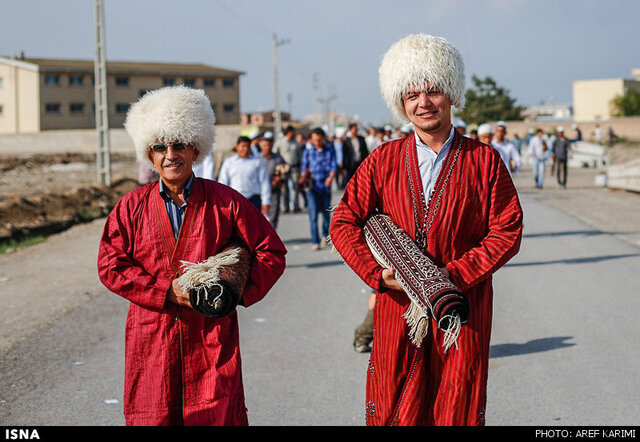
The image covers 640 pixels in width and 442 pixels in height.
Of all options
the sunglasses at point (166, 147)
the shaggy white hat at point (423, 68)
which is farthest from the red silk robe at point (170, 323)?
the shaggy white hat at point (423, 68)

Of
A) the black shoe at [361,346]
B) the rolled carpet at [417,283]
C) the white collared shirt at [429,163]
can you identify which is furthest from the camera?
the black shoe at [361,346]

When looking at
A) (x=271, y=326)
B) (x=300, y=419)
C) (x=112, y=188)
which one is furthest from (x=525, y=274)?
(x=112, y=188)

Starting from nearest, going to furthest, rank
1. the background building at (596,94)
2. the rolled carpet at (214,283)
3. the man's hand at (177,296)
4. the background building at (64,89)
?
the rolled carpet at (214,283) < the man's hand at (177,296) < the background building at (64,89) < the background building at (596,94)

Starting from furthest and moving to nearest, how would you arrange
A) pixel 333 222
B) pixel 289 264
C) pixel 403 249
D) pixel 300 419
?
pixel 289 264 < pixel 300 419 < pixel 333 222 < pixel 403 249

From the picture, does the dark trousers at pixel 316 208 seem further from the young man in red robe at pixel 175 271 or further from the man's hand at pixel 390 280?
the man's hand at pixel 390 280

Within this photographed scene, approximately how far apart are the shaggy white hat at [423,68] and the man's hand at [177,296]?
48.9 inches

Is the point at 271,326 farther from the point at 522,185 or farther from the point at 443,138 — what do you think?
the point at 522,185

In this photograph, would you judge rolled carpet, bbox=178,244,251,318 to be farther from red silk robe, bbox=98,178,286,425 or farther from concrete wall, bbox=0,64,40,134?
concrete wall, bbox=0,64,40,134

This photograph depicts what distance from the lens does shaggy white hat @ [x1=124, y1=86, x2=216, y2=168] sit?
3.82 meters

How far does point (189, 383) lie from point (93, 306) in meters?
5.86

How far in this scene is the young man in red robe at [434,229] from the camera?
3625 millimetres

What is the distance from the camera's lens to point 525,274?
1091cm

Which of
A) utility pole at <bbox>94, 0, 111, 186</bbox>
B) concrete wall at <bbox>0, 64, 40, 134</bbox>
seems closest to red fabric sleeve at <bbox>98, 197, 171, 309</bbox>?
utility pole at <bbox>94, 0, 111, 186</bbox>

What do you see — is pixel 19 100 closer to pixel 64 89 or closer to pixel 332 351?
pixel 64 89
